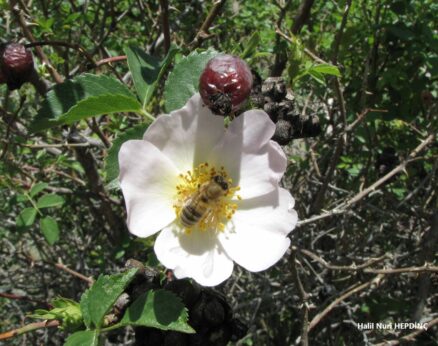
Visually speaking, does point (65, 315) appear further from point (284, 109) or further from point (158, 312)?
point (284, 109)

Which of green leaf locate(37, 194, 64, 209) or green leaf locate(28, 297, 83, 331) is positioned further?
green leaf locate(37, 194, 64, 209)

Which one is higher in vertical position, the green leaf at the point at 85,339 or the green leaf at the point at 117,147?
the green leaf at the point at 117,147

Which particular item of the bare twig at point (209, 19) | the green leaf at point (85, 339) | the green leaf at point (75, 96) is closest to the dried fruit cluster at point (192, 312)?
the green leaf at point (85, 339)

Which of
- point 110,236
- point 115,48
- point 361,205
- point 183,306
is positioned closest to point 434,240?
point 361,205

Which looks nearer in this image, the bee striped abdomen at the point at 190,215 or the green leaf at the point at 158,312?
the green leaf at the point at 158,312

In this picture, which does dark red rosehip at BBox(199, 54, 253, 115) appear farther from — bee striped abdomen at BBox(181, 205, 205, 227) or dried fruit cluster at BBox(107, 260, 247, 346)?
dried fruit cluster at BBox(107, 260, 247, 346)

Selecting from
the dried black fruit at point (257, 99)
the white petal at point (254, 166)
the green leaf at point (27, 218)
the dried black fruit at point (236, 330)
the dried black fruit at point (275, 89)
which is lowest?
the green leaf at point (27, 218)

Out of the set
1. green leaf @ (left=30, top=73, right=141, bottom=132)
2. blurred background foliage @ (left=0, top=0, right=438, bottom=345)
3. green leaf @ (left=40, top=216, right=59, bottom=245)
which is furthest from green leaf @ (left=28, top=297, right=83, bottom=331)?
green leaf @ (left=40, top=216, right=59, bottom=245)

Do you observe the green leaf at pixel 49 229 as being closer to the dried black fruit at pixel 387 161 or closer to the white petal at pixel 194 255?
the white petal at pixel 194 255
